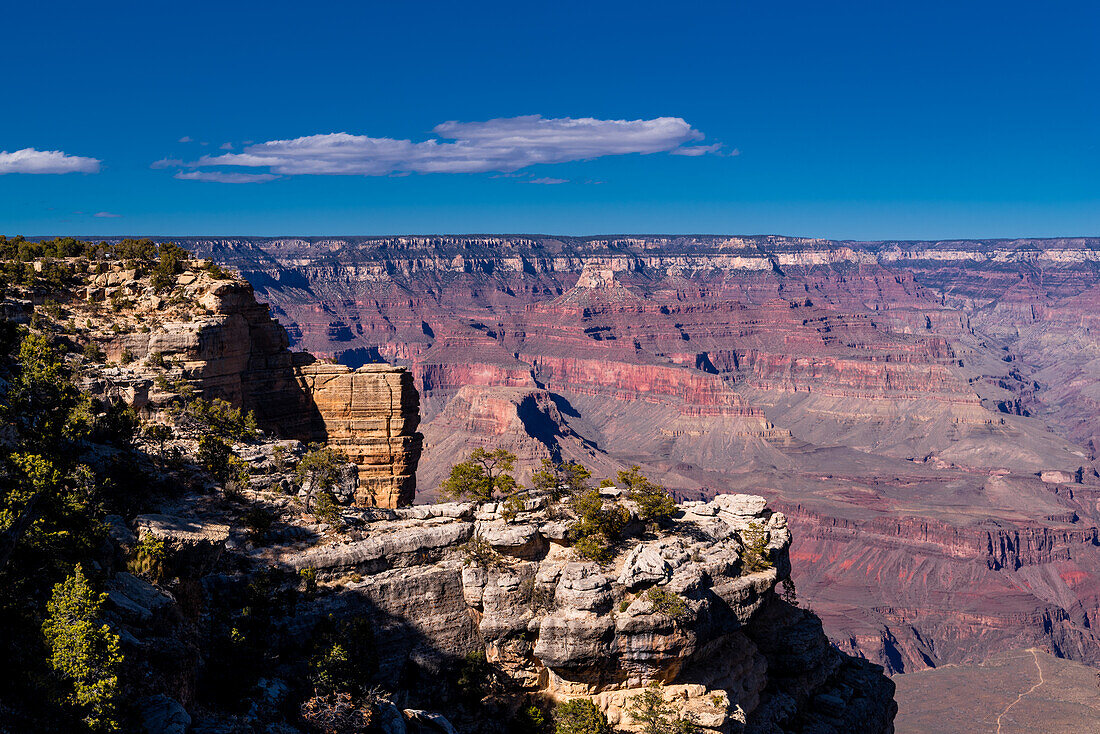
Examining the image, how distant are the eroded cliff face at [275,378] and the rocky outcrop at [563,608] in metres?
7.35

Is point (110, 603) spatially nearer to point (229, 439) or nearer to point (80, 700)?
point (80, 700)

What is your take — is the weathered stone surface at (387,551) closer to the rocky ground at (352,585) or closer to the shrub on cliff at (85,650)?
the rocky ground at (352,585)

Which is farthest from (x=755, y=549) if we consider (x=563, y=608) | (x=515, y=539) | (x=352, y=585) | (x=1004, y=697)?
(x=1004, y=697)

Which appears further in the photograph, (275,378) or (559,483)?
(275,378)

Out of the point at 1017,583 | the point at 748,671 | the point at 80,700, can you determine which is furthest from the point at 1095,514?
the point at 80,700

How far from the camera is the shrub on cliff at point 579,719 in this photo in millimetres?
29109

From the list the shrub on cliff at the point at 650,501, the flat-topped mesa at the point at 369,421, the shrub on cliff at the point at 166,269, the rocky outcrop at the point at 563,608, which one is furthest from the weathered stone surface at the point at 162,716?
the shrub on cliff at the point at 166,269

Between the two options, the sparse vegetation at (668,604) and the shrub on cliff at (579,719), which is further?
the sparse vegetation at (668,604)

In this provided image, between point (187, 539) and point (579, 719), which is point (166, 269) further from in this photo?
point (579, 719)

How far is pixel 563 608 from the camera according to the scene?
29.9 metres

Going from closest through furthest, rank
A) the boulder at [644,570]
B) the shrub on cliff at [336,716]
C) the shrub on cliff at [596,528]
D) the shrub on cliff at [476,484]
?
the shrub on cliff at [336,716]
the boulder at [644,570]
the shrub on cliff at [596,528]
the shrub on cliff at [476,484]

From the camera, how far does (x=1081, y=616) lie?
130 metres

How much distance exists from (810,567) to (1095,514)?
74.8m

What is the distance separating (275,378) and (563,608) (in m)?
20.1
